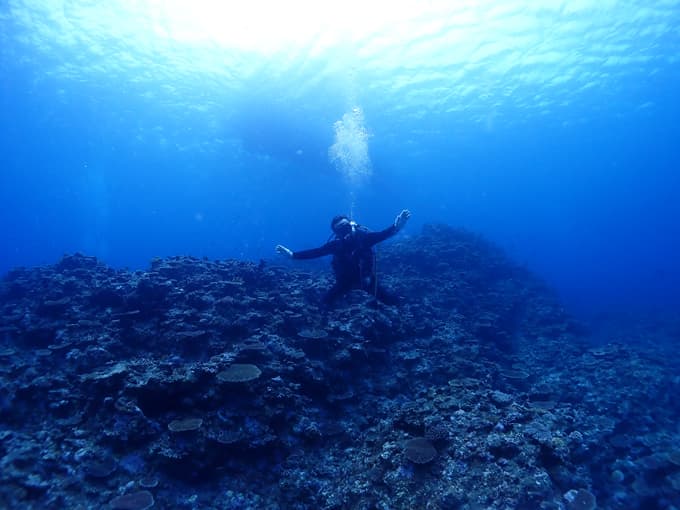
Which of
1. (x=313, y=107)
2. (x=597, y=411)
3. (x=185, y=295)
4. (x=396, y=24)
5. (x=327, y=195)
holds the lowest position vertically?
(x=597, y=411)

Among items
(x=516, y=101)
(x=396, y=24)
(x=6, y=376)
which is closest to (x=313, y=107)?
(x=396, y=24)

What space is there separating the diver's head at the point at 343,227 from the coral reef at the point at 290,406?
227 centimetres

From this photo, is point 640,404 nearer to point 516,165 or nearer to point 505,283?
point 505,283

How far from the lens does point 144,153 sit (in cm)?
5619

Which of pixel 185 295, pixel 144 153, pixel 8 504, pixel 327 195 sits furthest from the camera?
pixel 327 195

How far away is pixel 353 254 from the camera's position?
11.4m

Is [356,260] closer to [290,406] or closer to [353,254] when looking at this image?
[353,254]

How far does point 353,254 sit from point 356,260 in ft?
0.73

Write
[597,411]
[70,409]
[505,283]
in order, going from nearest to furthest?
[70,409], [597,411], [505,283]

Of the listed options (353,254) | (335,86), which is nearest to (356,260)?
(353,254)

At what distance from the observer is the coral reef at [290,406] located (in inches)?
216

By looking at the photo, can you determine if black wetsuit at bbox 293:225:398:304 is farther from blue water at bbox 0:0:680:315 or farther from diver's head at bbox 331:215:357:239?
blue water at bbox 0:0:680:315

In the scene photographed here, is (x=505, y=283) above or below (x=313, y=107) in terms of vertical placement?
below

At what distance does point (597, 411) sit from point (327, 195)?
9435 centimetres
